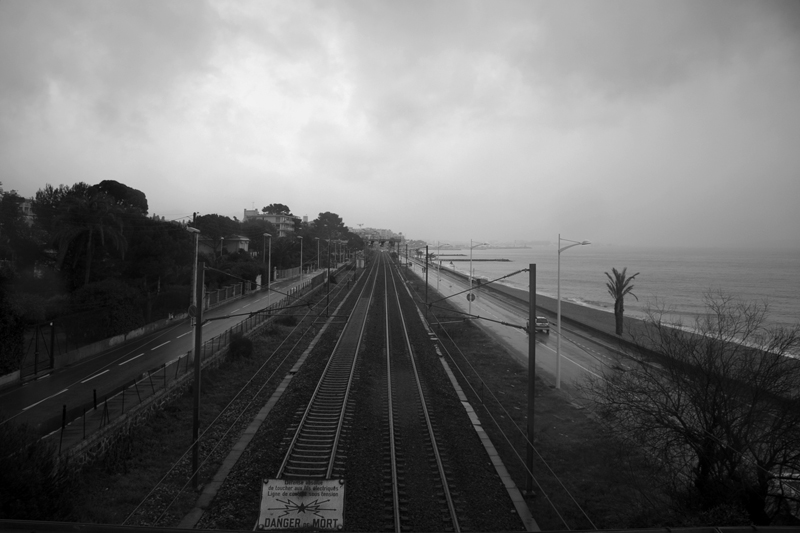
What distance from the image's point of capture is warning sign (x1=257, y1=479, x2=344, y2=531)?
7016mm

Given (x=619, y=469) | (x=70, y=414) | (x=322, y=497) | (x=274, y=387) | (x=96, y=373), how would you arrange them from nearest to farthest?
(x=322, y=497)
(x=619, y=469)
(x=70, y=414)
(x=274, y=387)
(x=96, y=373)

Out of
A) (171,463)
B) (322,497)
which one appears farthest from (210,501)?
(322,497)

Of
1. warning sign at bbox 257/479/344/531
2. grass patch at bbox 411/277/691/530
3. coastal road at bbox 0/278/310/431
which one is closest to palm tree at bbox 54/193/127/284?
coastal road at bbox 0/278/310/431

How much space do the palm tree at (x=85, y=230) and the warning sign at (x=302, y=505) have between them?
27.3m

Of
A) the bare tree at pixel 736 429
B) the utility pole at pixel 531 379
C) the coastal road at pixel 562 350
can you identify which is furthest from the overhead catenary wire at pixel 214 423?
the bare tree at pixel 736 429

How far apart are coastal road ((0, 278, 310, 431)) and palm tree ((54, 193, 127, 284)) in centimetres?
653

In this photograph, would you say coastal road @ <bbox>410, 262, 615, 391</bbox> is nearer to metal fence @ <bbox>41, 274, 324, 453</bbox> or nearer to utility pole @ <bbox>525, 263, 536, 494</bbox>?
utility pole @ <bbox>525, 263, 536, 494</bbox>

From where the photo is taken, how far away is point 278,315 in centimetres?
3312

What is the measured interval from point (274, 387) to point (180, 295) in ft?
A: 69.4

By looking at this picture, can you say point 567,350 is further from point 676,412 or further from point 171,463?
point 171,463

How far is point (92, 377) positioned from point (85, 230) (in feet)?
46.7

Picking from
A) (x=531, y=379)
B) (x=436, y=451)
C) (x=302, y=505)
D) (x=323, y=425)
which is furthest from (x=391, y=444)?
(x=302, y=505)

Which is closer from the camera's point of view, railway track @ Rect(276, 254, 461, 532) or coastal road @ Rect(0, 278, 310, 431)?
railway track @ Rect(276, 254, 461, 532)

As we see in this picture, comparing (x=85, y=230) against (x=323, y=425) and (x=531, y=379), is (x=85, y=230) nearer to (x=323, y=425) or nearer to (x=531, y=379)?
(x=323, y=425)
